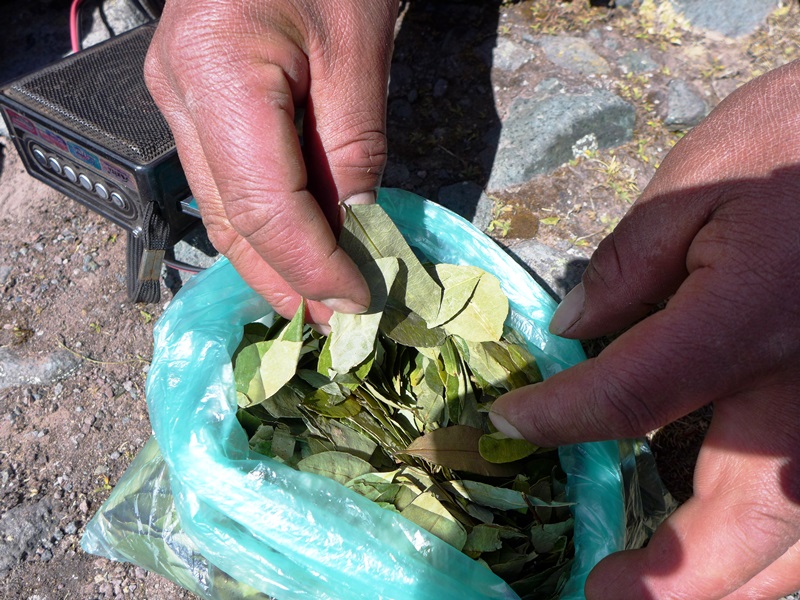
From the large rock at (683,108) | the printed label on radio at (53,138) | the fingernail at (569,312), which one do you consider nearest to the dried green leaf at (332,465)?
the fingernail at (569,312)

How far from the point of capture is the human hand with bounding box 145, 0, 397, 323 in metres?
1.15

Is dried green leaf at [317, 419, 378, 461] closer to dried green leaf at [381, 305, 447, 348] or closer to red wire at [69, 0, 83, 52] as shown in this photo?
dried green leaf at [381, 305, 447, 348]

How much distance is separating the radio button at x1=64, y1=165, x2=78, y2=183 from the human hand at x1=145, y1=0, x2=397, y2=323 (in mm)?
731

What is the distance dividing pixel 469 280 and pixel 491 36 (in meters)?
1.53

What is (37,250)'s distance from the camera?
2279 millimetres

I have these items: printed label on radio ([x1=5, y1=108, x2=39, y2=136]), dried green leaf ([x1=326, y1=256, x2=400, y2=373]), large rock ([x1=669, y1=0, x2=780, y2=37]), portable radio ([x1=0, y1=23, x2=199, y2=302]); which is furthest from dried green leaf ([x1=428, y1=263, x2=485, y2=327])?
large rock ([x1=669, y1=0, x2=780, y2=37])

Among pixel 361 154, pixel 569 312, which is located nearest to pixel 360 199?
pixel 361 154

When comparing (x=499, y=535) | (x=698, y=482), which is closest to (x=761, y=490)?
(x=698, y=482)

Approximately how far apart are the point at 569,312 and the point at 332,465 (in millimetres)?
564

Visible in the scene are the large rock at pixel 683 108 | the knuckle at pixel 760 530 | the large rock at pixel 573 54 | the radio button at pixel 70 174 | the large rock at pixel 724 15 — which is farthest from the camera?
the large rock at pixel 724 15

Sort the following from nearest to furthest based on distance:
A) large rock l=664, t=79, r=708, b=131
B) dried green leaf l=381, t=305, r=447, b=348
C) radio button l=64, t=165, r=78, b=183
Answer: dried green leaf l=381, t=305, r=447, b=348
radio button l=64, t=165, r=78, b=183
large rock l=664, t=79, r=708, b=131

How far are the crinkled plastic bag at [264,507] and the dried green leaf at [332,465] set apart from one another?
2.2 inches

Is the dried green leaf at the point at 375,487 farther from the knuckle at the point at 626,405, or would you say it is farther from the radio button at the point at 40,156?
→ the radio button at the point at 40,156

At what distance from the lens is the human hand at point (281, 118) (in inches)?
45.2
